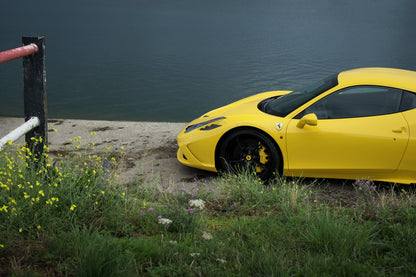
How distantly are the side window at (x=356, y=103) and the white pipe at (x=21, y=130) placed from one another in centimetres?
297

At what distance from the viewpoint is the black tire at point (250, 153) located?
5.45 metres

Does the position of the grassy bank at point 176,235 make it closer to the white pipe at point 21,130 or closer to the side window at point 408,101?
the white pipe at point 21,130

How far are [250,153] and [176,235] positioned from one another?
2.36 metres

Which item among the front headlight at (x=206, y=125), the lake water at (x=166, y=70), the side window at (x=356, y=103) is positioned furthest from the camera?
the lake water at (x=166, y=70)

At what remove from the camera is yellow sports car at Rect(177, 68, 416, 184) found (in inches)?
203

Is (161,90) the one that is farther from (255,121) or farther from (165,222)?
(165,222)

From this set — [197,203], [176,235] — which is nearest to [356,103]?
[197,203]

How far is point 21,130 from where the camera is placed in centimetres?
393

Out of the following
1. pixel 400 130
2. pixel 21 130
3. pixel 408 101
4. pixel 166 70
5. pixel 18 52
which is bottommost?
pixel 166 70

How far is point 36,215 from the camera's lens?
325cm

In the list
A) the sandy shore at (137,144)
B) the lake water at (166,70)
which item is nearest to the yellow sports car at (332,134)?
the sandy shore at (137,144)

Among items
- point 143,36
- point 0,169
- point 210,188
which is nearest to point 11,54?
point 0,169

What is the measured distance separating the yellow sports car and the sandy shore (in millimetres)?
577

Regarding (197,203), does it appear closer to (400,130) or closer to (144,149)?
(400,130)
